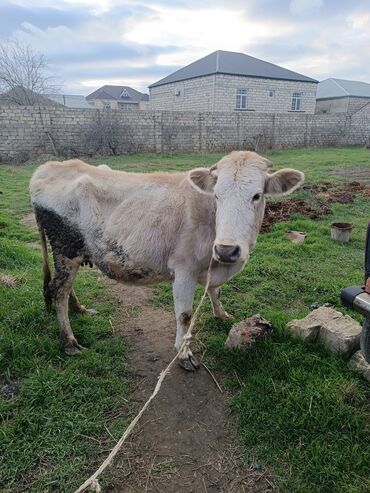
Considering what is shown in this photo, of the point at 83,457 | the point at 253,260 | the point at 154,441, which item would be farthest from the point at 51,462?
the point at 253,260

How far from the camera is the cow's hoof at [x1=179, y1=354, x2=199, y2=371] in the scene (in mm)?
3275

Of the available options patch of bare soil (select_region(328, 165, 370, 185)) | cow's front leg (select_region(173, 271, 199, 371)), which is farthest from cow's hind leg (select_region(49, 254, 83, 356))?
patch of bare soil (select_region(328, 165, 370, 185))

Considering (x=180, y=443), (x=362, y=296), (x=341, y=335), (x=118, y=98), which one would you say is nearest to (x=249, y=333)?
(x=341, y=335)

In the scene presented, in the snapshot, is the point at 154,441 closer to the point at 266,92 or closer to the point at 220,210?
the point at 220,210

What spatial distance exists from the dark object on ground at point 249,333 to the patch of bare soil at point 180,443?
1.33ft

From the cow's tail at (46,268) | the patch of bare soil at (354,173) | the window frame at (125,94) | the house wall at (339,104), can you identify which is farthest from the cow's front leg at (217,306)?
the window frame at (125,94)

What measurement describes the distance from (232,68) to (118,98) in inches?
1620

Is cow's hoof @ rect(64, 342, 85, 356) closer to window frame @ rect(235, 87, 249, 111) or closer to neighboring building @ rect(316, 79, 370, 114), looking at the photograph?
window frame @ rect(235, 87, 249, 111)

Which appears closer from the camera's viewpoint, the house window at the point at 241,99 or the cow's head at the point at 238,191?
the cow's head at the point at 238,191

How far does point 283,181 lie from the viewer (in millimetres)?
2971

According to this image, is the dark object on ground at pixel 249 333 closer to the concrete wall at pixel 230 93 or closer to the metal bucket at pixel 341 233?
the metal bucket at pixel 341 233

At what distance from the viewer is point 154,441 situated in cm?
261

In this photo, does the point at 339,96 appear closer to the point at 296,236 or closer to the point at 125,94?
the point at 125,94

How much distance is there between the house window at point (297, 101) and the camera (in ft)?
128
